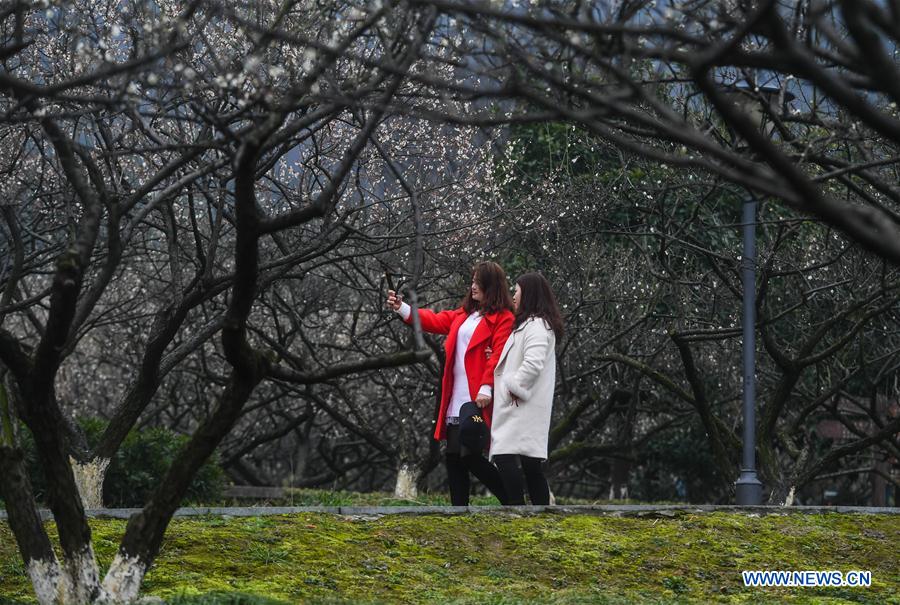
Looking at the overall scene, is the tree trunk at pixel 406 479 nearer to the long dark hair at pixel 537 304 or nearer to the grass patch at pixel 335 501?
the grass patch at pixel 335 501

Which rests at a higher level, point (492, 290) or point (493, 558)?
point (492, 290)

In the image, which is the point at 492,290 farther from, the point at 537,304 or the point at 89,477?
the point at 89,477

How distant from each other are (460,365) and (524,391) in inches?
22.2

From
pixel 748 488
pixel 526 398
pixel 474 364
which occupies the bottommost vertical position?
pixel 748 488

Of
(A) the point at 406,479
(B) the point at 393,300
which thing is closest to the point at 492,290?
(B) the point at 393,300

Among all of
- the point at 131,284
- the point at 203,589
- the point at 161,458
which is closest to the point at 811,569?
the point at 203,589

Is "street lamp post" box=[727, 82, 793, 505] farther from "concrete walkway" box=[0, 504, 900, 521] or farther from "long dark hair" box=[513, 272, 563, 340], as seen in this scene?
"long dark hair" box=[513, 272, 563, 340]

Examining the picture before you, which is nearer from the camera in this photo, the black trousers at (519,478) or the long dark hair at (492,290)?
the black trousers at (519,478)

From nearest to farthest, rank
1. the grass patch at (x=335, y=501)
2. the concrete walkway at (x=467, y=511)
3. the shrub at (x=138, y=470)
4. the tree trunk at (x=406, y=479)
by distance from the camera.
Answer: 1. the concrete walkway at (x=467, y=511)
2. the shrub at (x=138, y=470)
3. the grass patch at (x=335, y=501)
4. the tree trunk at (x=406, y=479)

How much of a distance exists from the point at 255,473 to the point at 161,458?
33.8 feet

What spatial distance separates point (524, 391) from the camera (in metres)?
8.68

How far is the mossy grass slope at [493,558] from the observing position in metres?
6.17

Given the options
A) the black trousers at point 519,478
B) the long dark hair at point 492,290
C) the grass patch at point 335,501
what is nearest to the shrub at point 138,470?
the grass patch at point 335,501

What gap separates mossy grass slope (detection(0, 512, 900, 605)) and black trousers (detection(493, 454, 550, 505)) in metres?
0.60
